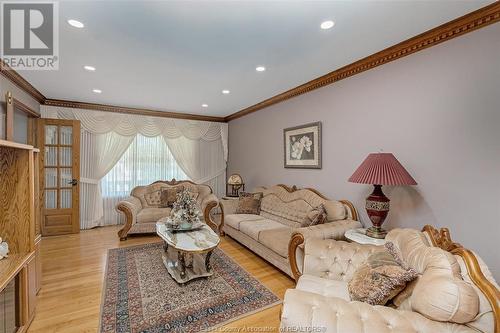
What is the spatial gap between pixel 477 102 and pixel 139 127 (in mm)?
5439

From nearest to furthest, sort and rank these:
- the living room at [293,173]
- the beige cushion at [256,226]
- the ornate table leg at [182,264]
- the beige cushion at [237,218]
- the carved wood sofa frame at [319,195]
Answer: the living room at [293,173], the ornate table leg at [182,264], the carved wood sofa frame at [319,195], the beige cushion at [256,226], the beige cushion at [237,218]

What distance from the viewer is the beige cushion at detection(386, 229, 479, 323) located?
1.03 meters

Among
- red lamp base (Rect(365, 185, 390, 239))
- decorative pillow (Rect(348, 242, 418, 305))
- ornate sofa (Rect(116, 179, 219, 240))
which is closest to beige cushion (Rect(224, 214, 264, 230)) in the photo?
ornate sofa (Rect(116, 179, 219, 240))

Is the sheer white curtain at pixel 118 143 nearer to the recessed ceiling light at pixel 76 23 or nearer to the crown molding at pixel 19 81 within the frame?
the crown molding at pixel 19 81

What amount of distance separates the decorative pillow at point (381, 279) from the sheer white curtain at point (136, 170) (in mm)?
4858

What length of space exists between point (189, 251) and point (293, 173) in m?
2.26

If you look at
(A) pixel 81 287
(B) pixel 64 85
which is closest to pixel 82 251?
(A) pixel 81 287

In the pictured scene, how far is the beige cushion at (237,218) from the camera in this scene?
3.81 metres

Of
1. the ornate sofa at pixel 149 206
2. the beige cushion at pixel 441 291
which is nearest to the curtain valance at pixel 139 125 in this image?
A: the ornate sofa at pixel 149 206

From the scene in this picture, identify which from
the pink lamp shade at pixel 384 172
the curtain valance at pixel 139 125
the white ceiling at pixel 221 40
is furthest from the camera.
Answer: the curtain valance at pixel 139 125

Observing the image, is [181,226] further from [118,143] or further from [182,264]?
[118,143]

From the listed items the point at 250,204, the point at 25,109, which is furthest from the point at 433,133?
the point at 25,109

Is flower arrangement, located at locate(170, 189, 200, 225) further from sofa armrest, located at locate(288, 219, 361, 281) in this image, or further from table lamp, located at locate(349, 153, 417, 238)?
table lamp, located at locate(349, 153, 417, 238)

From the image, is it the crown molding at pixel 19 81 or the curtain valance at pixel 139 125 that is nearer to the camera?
the crown molding at pixel 19 81
